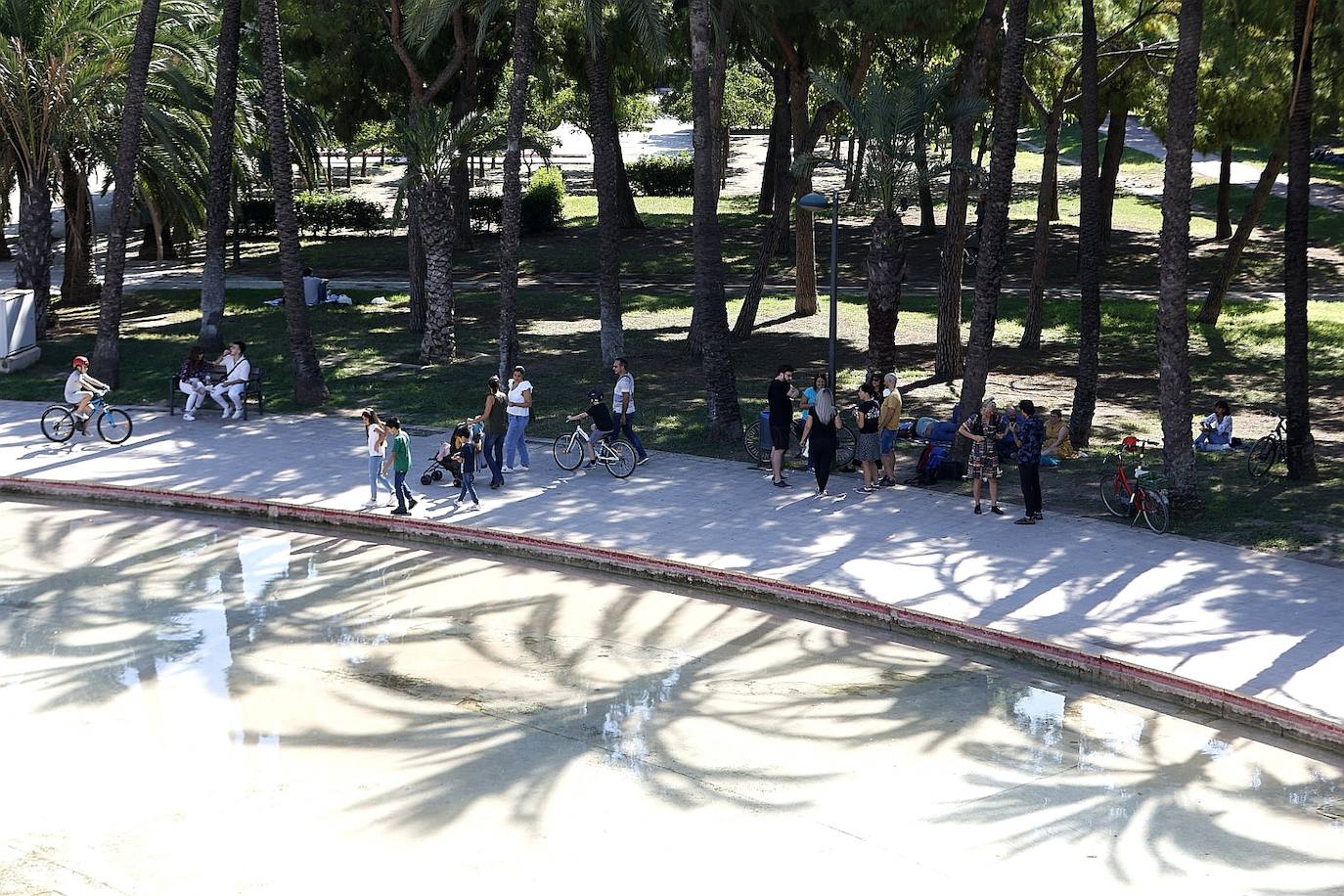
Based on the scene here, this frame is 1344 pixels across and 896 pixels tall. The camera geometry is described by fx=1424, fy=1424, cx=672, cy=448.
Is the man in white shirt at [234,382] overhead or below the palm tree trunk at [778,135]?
below

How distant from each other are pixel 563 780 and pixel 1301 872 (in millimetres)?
A: 5123

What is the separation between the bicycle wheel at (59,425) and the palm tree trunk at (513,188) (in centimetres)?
681

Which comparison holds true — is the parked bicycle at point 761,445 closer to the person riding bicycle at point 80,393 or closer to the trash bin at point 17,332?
the person riding bicycle at point 80,393

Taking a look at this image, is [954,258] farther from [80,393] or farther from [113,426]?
[80,393]

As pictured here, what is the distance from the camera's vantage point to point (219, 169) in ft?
91.2

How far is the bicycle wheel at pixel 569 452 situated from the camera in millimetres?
20328

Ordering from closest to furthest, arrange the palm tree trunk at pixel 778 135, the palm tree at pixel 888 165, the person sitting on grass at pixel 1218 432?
the person sitting on grass at pixel 1218 432
the palm tree at pixel 888 165
the palm tree trunk at pixel 778 135

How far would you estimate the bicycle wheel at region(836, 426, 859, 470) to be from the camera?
20.3 meters

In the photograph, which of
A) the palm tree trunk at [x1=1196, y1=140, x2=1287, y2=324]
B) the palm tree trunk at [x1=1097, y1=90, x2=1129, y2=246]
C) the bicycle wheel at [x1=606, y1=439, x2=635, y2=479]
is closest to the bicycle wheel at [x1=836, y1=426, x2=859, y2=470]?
the bicycle wheel at [x1=606, y1=439, x2=635, y2=479]

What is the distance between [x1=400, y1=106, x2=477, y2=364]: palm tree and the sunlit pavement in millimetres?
12893

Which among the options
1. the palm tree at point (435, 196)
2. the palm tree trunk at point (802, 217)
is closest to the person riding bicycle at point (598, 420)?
the palm tree at point (435, 196)

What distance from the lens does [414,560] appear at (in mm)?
16828

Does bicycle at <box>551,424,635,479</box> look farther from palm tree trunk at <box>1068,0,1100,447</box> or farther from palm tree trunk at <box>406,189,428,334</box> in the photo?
palm tree trunk at <box>406,189,428,334</box>

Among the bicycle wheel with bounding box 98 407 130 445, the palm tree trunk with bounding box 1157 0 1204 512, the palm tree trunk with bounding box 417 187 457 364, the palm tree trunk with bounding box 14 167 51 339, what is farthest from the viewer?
the palm tree trunk with bounding box 14 167 51 339
